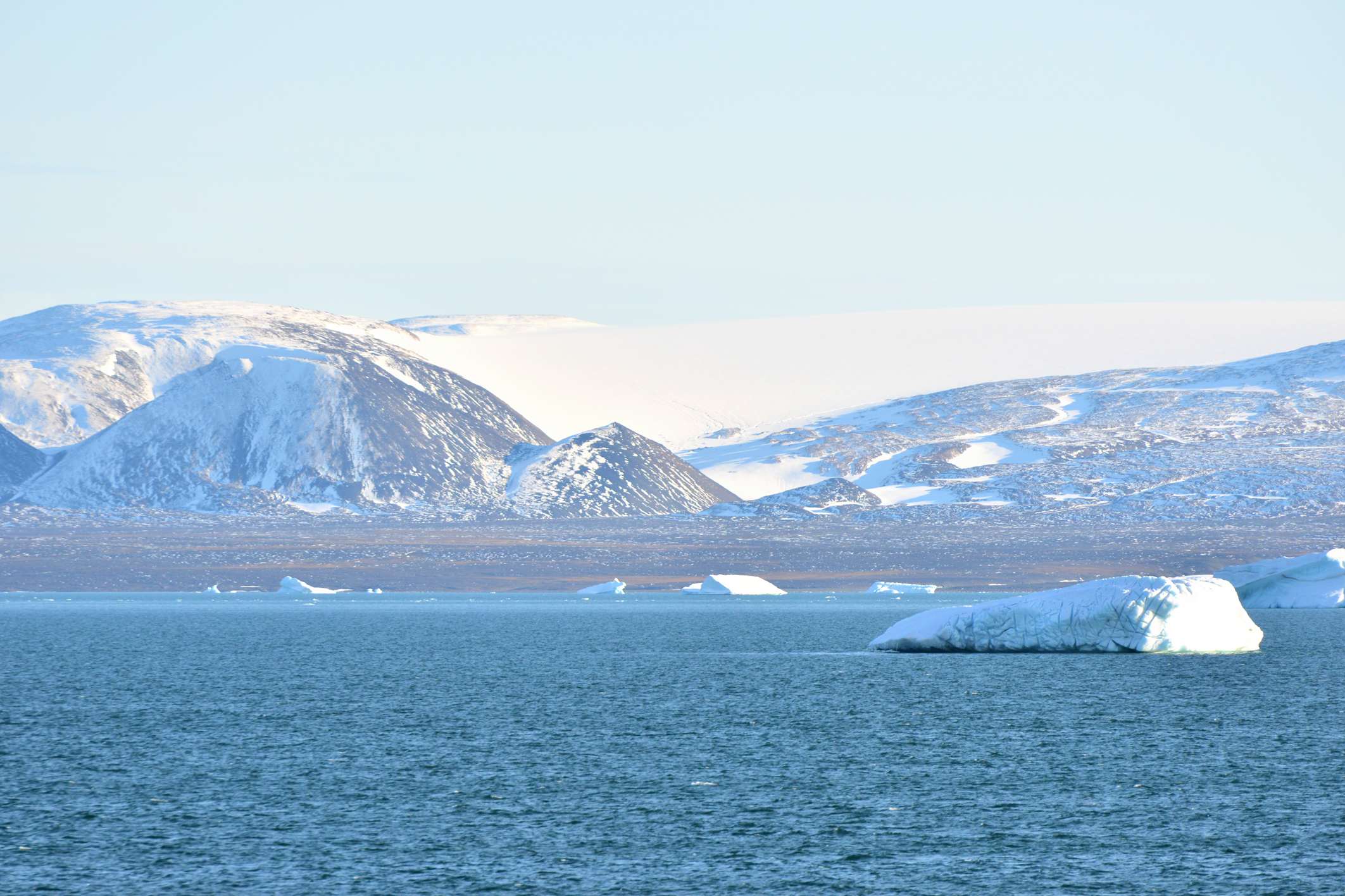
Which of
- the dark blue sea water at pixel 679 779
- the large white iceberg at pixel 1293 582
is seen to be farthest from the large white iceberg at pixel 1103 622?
the large white iceberg at pixel 1293 582

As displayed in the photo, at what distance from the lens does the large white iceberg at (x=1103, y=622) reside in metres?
93.5

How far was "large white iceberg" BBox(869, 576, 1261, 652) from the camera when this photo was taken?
307ft

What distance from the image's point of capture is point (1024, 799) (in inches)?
1832

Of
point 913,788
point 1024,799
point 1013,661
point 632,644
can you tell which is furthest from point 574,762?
point 632,644

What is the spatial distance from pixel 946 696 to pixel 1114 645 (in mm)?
24765

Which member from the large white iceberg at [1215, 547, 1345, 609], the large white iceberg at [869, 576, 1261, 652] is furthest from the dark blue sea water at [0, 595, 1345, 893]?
the large white iceberg at [1215, 547, 1345, 609]

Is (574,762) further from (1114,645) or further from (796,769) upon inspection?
(1114,645)

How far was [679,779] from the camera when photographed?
166 ft

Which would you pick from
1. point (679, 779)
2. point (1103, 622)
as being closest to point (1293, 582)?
point (1103, 622)

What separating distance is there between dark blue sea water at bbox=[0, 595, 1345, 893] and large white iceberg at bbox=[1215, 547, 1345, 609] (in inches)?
2436

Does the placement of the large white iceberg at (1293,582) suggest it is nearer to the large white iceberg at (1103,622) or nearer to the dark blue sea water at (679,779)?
the large white iceberg at (1103,622)

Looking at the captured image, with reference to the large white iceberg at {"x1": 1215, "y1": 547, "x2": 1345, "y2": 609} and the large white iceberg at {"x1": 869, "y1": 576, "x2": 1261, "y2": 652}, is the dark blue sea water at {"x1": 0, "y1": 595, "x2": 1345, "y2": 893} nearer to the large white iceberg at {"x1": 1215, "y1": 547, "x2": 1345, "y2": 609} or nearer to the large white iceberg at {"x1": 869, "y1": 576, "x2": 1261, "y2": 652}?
the large white iceberg at {"x1": 869, "y1": 576, "x2": 1261, "y2": 652}

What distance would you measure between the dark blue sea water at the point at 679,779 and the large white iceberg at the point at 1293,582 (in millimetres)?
61881

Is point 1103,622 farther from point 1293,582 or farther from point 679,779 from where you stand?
point 1293,582
